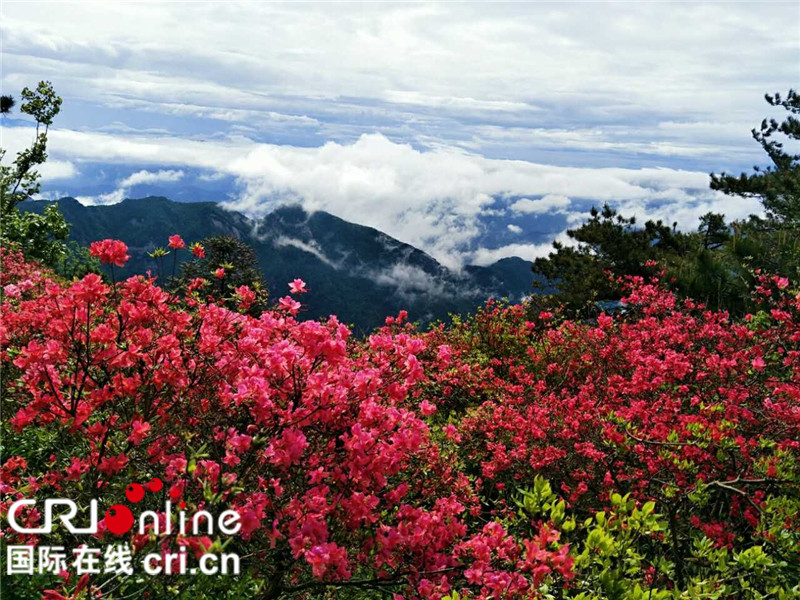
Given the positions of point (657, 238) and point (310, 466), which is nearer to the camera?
point (310, 466)

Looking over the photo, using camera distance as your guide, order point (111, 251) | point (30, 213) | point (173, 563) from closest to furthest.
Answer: point (173, 563)
point (111, 251)
point (30, 213)

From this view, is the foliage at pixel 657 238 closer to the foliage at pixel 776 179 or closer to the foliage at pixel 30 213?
the foliage at pixel 776 179

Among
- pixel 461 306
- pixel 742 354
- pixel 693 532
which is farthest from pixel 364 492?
pixel 461 306

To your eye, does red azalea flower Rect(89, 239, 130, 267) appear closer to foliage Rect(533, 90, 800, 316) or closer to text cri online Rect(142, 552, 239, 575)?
text cri online Rect(142, 552, 239, 575)

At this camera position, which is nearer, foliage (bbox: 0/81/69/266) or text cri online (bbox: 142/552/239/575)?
text cri online (bbox: 142/552/239/575)

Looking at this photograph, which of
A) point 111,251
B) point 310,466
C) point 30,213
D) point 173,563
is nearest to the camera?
point 173,563

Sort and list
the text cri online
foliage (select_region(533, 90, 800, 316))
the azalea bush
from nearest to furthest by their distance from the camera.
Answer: the text cri online, the azalea bush, foliage (select_region(533, 90, 800, 316))

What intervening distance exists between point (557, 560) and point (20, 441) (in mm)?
4950

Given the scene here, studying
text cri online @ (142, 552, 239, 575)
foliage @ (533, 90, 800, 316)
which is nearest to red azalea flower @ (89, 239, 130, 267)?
text cri online @ (142, 552, 239, 575)

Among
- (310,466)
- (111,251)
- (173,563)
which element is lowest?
(173,563)

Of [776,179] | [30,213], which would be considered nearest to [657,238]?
[776,179]

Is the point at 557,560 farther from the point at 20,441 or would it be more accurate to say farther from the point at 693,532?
the point at 20,441

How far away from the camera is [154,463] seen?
361cm

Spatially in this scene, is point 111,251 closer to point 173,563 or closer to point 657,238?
point 173,563
